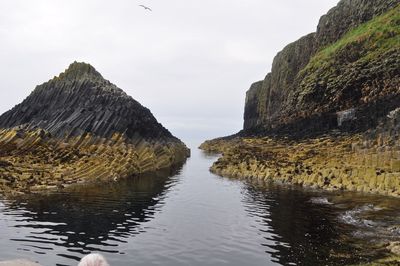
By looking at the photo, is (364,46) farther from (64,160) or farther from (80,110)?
(64,160)

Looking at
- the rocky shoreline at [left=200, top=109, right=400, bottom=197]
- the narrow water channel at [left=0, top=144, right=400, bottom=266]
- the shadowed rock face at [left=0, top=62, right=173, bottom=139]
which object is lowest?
the narrow water channel at [left=0, top=144, right=400, bottom=266]

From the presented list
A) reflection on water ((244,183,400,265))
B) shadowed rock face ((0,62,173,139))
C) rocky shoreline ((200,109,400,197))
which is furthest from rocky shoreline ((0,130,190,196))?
reflection on water ((244,183,400,265))

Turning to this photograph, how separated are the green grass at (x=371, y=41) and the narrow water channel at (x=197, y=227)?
163ft

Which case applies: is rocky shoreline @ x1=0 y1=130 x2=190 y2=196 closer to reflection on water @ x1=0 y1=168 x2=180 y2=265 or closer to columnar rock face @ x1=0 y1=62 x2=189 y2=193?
→ columnar rock face @ x1=0 y1=62 x2=189 y2=193

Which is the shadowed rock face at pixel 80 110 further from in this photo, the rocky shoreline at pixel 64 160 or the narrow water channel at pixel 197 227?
the narrow water channel at pixel 197 227

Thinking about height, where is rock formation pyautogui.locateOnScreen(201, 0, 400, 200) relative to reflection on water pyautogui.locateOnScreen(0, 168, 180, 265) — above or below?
above

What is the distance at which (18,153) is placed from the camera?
213ft

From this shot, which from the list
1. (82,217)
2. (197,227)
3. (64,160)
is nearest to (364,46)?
(64,160)

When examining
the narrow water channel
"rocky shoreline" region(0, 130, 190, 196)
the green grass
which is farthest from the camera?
the green grass

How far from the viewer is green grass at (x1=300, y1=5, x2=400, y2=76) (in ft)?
290

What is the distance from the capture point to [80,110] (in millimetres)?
84125

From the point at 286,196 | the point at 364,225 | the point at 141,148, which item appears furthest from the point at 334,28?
the point at 364,225

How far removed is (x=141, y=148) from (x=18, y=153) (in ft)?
76.7

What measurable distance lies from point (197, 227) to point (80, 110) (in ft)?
185
